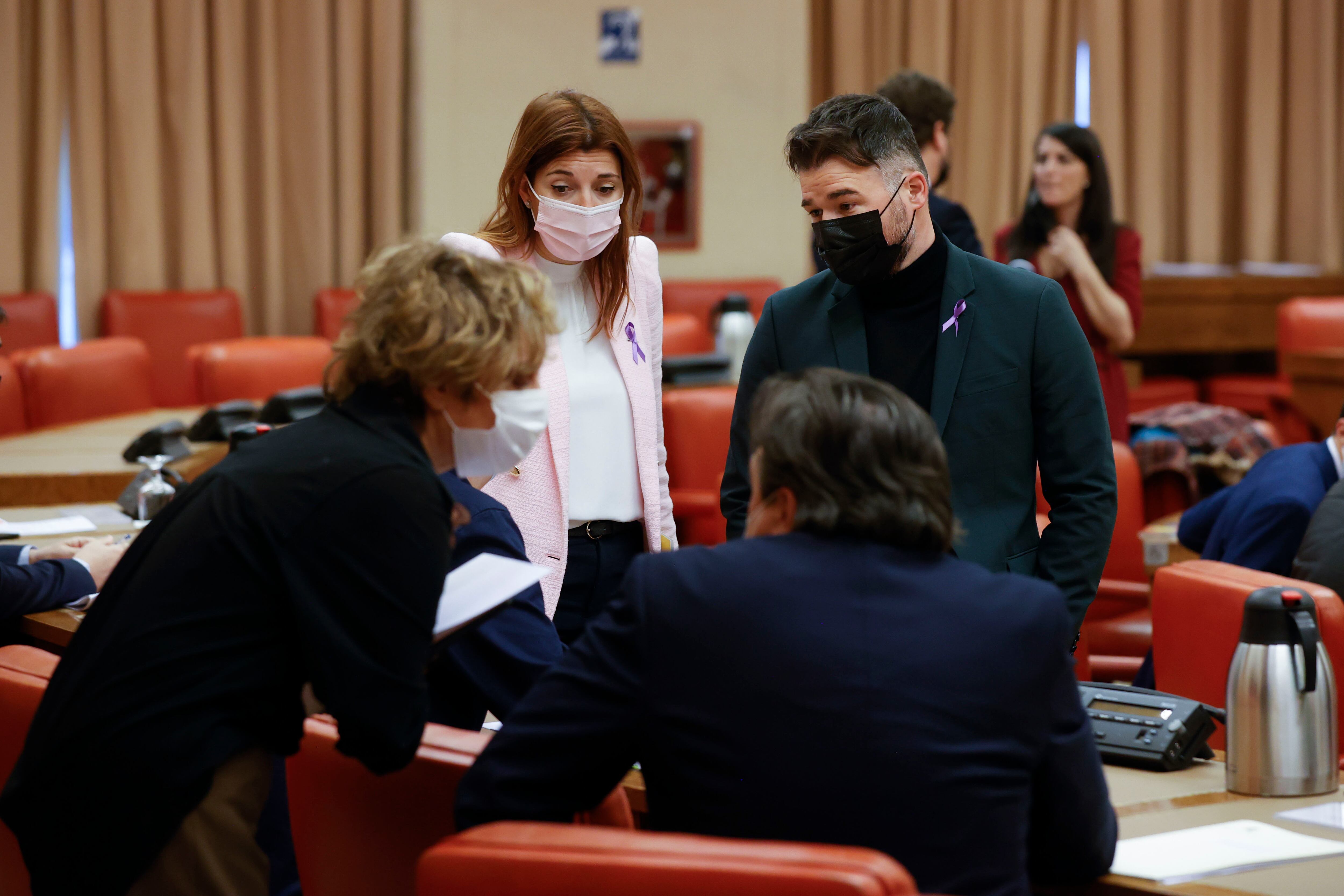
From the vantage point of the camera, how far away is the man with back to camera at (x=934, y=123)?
3289 mm

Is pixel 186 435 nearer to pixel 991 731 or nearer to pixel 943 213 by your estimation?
pixel 943 213

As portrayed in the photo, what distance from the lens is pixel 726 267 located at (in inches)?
294

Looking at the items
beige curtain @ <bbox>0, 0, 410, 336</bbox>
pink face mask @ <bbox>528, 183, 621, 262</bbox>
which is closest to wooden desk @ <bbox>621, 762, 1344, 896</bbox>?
pink face mask @ <bbox>528, 183, 621, 262</bbox>

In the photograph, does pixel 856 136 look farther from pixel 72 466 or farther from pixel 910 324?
pixel 72 466

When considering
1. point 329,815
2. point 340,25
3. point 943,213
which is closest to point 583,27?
point 340,25

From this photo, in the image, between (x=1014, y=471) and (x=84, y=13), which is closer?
(x=1014, y=471)

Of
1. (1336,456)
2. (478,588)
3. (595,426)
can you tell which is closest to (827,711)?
(478,588)

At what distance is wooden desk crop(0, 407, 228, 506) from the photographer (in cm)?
341

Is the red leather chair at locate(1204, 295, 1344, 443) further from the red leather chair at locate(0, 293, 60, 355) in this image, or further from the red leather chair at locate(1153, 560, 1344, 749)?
the red leather chair at locate(0, 293, 60, 355)

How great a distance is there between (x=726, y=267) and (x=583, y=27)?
1475 mm

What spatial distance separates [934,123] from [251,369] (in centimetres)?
288

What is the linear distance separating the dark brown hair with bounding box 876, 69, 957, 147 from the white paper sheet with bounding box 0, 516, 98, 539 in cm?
212

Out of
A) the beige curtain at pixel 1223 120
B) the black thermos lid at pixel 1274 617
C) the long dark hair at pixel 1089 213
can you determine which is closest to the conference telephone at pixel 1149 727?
the black thermos lid at pixel 1274 617

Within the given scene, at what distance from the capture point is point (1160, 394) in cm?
702
